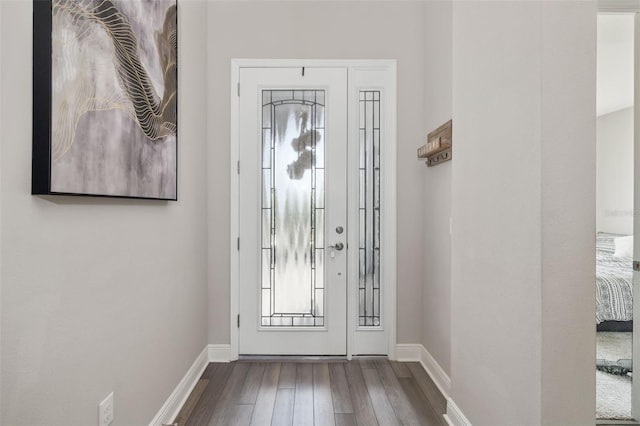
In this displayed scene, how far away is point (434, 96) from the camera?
262cm

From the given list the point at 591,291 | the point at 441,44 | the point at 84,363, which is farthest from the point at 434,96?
the point at 84,363

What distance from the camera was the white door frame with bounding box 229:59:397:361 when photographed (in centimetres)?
285

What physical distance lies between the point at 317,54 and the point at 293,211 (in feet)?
4.14

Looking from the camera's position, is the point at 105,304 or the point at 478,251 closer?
the point at 105,304

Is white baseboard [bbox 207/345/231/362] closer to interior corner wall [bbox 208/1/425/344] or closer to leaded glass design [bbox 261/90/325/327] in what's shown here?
interior corner wall [bbox 208/1/425/344]

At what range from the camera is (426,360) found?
274 cm

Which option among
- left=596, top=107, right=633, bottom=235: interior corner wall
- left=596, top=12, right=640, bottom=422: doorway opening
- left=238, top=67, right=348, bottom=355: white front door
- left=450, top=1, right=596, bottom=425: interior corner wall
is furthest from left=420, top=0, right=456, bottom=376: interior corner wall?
left=596, top=107, right=633, bottom=235: interior corner wall

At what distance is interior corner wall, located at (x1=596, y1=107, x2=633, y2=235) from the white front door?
160 inches

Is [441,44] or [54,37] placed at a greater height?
[441,44]

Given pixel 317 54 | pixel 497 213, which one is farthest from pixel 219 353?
pixel 317 54

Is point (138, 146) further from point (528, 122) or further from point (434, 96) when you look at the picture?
point (434, 96)

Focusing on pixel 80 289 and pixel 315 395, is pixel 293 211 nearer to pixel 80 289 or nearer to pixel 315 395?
pixel 315 395

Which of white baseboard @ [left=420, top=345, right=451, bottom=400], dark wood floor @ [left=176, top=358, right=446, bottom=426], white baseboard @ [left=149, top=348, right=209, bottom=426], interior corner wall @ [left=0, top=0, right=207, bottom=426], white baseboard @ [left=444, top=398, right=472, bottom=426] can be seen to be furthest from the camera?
white baseboard @ [left=420, top=345, right=451, bottom=400]

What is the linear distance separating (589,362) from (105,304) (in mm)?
1795
